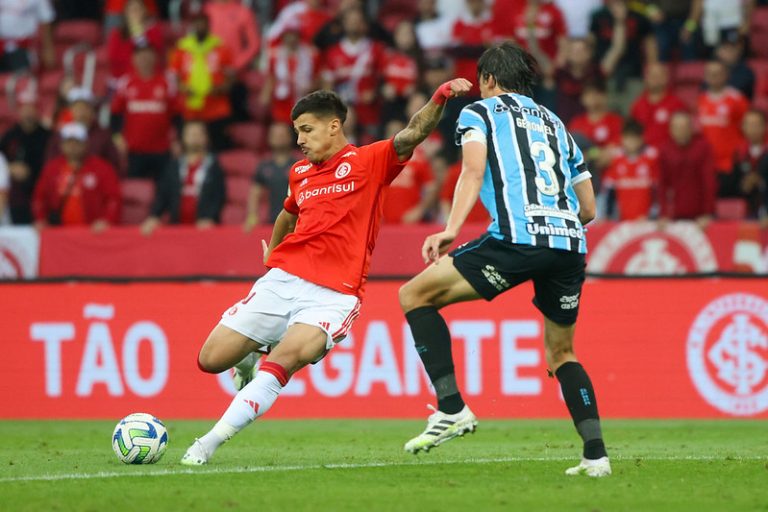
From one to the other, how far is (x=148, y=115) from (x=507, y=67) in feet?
33.4

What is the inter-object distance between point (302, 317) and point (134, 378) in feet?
16.3

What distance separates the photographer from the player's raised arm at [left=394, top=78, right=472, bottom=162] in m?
7.58

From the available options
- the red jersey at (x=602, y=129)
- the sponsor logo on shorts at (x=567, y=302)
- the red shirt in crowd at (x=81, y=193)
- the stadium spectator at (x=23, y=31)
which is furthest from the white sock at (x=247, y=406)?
the stadium spectator at (x=23, y=31)

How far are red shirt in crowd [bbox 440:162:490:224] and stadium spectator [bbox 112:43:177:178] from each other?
3786 mm

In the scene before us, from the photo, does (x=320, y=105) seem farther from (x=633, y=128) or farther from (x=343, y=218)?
(x=633, y=128)

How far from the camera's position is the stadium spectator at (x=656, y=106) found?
16.2m

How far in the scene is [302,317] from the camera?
26.4ft

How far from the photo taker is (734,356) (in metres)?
12.0

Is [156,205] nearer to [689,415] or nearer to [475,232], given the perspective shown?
[475,232]

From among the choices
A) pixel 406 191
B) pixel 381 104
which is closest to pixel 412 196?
pixel 406 191

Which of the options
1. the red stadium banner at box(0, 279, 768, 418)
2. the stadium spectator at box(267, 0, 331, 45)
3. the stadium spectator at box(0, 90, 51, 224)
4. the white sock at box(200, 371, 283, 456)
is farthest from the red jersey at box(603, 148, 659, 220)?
the white sock at box(200, 371, 283, 456)

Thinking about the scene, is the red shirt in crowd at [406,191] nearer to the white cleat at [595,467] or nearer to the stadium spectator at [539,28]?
the stadium spectator at [539,28]

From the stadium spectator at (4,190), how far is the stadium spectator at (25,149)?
0.16m

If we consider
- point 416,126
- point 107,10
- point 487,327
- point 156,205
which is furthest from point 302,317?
point 107,10
